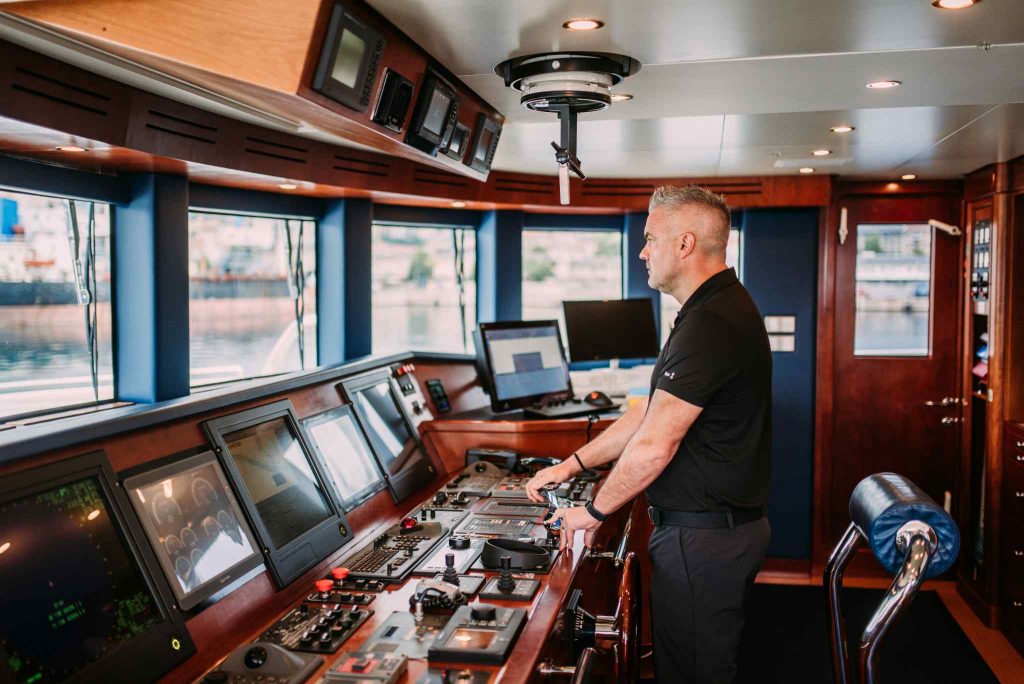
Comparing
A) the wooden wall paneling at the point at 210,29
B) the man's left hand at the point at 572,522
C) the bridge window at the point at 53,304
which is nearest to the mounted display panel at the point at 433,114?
the wooden wall paneling at the point at 210,29

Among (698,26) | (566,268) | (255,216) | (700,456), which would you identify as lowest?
(700,456)

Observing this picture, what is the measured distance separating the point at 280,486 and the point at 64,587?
996 mm

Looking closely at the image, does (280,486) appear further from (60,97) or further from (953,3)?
(953,3)

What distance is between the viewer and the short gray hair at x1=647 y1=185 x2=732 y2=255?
2793 millimetres

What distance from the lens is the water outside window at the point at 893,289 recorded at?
6223 mm

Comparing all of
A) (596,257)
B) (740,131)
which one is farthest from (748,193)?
(740,131)

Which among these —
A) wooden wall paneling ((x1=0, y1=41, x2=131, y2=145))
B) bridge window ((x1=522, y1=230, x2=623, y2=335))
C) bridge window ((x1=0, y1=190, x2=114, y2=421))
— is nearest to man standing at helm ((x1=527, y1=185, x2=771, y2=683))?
wooden wall paneling ((x1=0, y1=41, x2=131, y2=145))

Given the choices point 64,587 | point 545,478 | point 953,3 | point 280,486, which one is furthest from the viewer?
point 545,478

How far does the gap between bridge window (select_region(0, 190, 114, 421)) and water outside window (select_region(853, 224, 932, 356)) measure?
481cm

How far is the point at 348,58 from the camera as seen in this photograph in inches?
85.4

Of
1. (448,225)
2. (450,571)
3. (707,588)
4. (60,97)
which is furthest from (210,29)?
(448,225)

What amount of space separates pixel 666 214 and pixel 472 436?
6.62ft

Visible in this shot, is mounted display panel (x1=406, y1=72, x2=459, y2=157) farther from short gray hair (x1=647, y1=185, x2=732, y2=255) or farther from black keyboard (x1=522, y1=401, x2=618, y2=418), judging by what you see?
black keyboard (x1=522, y1=401, x2=618, y2=418)

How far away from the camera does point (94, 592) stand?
6.84ft
